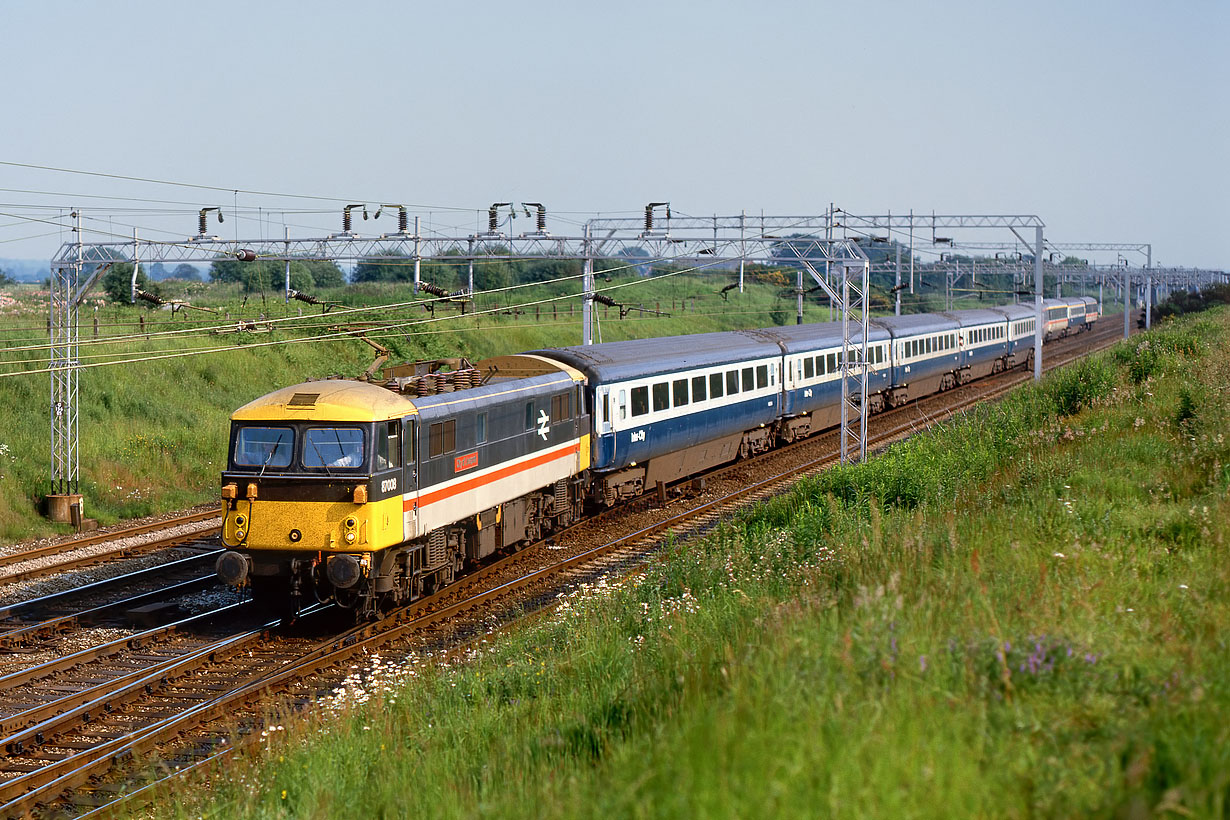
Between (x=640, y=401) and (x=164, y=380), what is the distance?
19.0m

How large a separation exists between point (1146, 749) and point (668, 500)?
826 inches

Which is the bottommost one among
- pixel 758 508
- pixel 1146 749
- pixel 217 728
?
pixel 217 728

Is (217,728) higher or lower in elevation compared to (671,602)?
lower

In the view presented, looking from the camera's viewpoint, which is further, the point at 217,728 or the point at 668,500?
the point at 668,500

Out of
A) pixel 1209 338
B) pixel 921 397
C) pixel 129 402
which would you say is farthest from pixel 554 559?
pixel 921 397

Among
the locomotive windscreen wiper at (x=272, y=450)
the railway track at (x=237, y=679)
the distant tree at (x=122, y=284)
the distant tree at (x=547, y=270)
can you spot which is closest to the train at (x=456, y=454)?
the locomotive windscreen wiper at (x=272, y=450)

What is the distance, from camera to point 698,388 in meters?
26.1

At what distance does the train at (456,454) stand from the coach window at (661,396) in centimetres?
4

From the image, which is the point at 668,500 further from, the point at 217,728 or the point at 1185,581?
the point at 1185,581

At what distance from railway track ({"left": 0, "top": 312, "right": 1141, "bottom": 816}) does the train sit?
22.7 inches

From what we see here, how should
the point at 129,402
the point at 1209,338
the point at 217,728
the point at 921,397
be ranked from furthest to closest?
the point at 921,397 < the point at 1209,338 < the point at 129,402 < the point at 217,728

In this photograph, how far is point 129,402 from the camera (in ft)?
106

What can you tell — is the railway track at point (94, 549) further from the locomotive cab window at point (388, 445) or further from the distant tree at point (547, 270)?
the distant tree at point (547, 270)

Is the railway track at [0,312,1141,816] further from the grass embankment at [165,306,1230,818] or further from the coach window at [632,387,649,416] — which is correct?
the coach window at [632,387,649,416]
